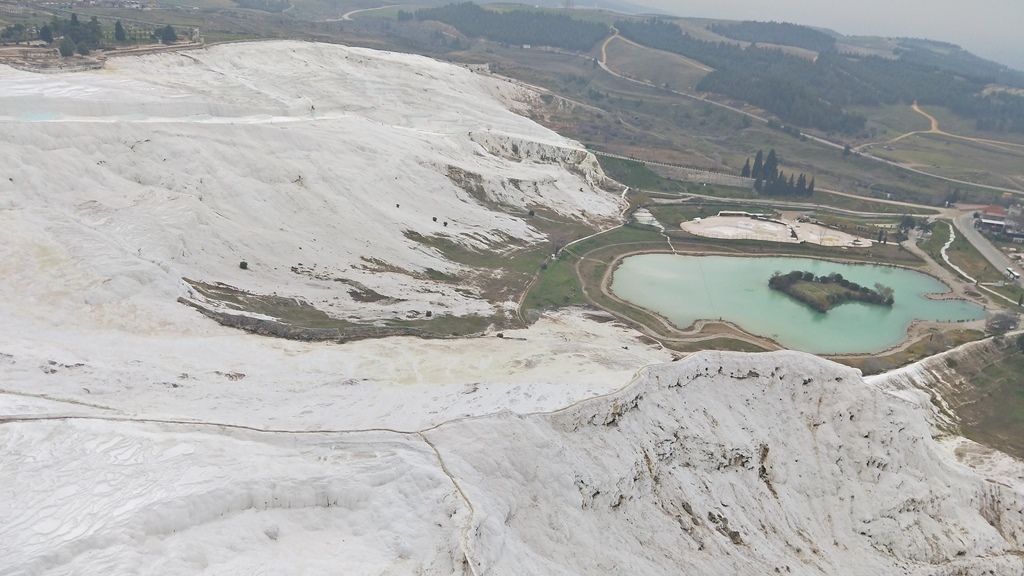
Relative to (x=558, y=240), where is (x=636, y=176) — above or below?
above

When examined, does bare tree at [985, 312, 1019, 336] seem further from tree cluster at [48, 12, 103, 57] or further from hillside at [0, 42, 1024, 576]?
tree cluster at [48, 12, 103, 57]

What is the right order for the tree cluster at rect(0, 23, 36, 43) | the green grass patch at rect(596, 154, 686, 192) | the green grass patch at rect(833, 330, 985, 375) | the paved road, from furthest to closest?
1. the green grass patch at rect(596, 154, 686, 192)
2. the paved road
3. the tree cluster at rect(0, 23, 36, 43)
4. the green grass patch at rect(833, 330, 985, 375)

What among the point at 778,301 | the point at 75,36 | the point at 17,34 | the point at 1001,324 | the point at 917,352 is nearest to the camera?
the point at 917,352

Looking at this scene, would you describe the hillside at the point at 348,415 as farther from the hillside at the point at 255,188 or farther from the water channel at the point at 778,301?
the water channel at the point at 778,301

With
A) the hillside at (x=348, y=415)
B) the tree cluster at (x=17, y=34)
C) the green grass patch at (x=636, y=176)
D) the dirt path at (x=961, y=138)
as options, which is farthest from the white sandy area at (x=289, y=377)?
the dirt path at (x=961, y=138)

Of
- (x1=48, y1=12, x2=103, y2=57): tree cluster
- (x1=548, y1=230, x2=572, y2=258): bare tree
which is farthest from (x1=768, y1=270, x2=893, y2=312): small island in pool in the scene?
(x1=48, y1=12, x2=103, y2=57): tree cluster

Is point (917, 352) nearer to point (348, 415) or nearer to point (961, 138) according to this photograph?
point (348, 415)

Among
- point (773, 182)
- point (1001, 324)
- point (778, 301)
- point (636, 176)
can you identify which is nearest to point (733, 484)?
point (778, 301)
